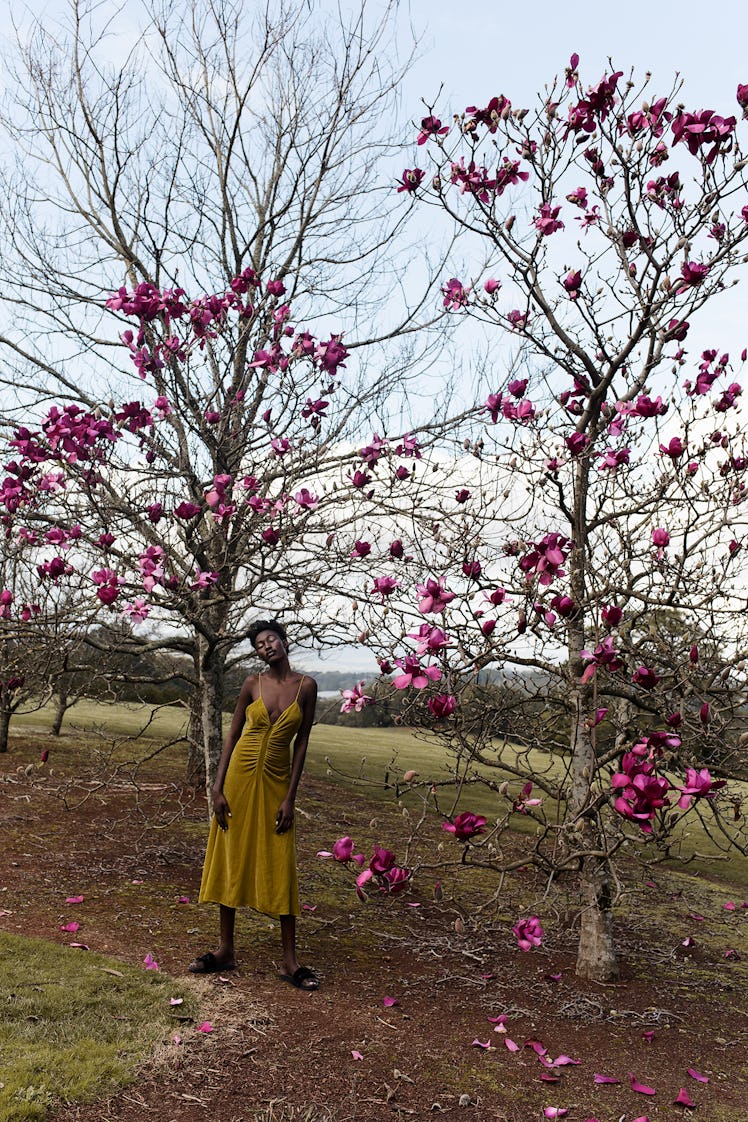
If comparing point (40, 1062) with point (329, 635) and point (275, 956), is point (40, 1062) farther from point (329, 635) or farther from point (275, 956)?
point (329, 635)

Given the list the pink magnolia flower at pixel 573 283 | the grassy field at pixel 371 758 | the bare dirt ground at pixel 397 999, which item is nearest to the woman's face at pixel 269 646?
the bare dirt ground at pixel 397 999

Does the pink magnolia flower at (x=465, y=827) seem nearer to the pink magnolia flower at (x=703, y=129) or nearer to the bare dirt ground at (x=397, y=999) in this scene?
the bare dirt ground at (x=397, y=999)

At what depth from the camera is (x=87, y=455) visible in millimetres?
6176

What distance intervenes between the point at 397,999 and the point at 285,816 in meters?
1.22

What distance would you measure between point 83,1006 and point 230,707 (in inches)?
673

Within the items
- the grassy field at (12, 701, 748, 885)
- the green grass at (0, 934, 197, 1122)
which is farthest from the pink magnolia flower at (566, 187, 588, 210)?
the grassy field at (12, 701, 748, 885)

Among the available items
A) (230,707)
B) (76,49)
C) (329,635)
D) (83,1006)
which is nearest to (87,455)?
(329,635)

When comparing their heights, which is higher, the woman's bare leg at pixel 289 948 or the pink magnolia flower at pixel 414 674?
the pink magnolia flower at pixel 414 674

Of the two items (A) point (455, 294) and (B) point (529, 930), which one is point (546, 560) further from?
(A) point (455, 294)

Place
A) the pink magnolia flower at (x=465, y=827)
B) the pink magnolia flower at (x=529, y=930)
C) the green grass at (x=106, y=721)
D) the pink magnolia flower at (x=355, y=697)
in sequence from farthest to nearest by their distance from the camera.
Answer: the green grass at (x=106, y=721)
the pink magnolia flower at (x=355, y=697)
the pink magnolia flower at (x=529, y=930)
the pink magnolia flower at (x=465, y=827)

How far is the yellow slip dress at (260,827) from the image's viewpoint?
4.93 meters

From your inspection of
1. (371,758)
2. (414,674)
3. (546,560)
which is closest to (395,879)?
(414,674)

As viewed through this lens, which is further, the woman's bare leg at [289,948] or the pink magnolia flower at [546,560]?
the woman's bare leg at [289,948]

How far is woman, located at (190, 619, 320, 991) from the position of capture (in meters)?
4.93
